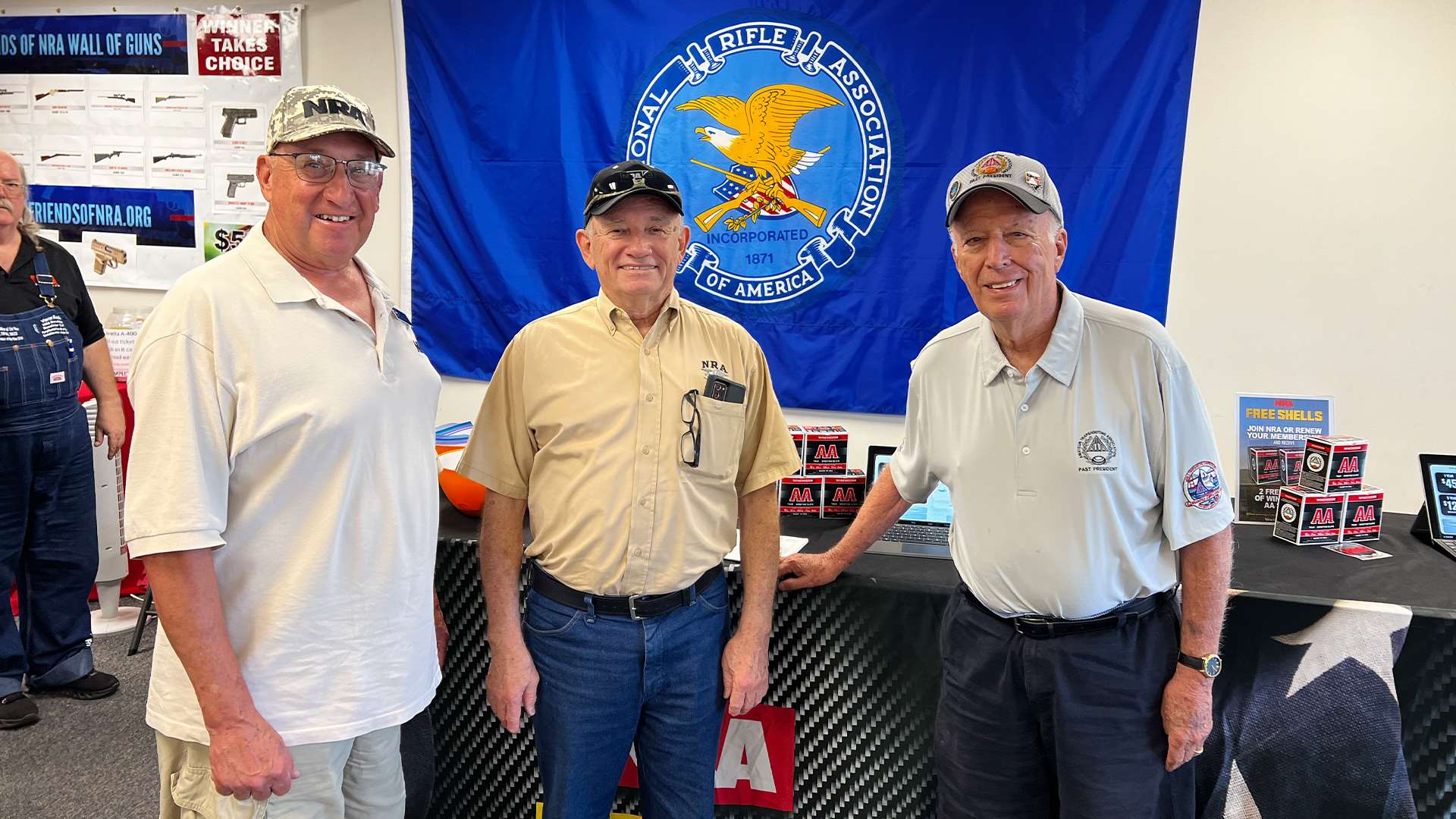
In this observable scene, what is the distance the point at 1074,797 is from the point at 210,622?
1339 millimetres

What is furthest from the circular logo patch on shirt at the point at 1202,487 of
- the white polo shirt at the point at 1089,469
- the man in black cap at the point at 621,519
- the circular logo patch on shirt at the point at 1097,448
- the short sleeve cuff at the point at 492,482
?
the short sleeve cuff at the point at 492,482

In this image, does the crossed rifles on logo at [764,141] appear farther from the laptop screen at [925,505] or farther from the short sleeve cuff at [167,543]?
the short sleeve cuff at [167,543]

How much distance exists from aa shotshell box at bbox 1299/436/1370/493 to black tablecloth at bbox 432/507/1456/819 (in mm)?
163

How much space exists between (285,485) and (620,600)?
57 centimetres

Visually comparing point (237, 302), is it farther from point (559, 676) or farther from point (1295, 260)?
point (1295, 260)

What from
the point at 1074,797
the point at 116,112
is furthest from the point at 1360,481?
the point at 116,112

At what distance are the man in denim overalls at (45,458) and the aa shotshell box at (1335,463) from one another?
12.1ft

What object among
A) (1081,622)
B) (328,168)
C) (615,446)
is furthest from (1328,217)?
(328,168)

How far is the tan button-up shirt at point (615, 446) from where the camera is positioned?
5.11 ft

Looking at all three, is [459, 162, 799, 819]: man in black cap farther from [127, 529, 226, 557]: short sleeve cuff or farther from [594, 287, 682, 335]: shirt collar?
[127, 529, 226, 557]: short sleeve cuff

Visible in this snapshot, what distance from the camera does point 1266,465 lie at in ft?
7.50

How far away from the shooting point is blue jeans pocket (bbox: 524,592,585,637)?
1.58 m

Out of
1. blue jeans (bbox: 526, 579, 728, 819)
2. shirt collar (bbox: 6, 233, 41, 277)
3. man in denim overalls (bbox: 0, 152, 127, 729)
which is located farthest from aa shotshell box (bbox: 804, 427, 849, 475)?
shirt collar (bbox: 6, 233, 41, 277)

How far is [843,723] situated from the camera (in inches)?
76.9
